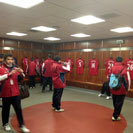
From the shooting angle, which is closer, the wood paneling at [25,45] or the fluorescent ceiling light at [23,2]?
the fluorescent ceiling light at [23,2]

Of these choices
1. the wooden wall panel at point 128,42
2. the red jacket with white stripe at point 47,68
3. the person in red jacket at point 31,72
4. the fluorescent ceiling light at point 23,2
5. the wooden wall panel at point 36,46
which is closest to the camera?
the fluorescent ceiling light at point 23,2

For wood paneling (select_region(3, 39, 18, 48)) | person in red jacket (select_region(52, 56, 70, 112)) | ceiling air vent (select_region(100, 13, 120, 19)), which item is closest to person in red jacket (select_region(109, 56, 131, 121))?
ceiling air vent (select_region(100, 13, 120, 19))

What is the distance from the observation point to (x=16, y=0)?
2619 millimetres

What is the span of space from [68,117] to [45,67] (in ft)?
12.0

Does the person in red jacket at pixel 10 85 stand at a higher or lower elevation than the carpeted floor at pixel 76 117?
higher

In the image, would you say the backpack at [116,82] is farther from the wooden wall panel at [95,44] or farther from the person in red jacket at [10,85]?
the wooden wall panel at [95,44]

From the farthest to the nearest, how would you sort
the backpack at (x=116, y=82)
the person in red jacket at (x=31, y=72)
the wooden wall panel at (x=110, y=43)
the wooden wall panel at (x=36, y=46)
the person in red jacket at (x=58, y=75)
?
1. the wooden wall panel at (x=36, y=46)
2. the person in red jacket at (x=31, y=72)
3. the wooden wall panel at (x=110, y=43)
4. the person in red jacket at (x=58, y=75)
5. the backpack at (x=116, y=82)

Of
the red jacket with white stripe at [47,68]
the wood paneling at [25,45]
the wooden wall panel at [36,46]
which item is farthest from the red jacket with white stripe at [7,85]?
the wooden wall panel at [36,46]

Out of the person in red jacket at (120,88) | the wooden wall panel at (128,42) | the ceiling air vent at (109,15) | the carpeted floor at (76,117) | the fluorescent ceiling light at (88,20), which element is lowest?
the carpeted floor at (76,117)

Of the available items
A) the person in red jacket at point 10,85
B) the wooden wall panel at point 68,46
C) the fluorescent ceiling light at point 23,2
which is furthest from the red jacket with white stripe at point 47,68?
the fluorescent ceiling light at point 23,2

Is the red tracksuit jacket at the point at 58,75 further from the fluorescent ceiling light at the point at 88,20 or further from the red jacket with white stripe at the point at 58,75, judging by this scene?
the fluorescent ceiling light at the point at 88,20

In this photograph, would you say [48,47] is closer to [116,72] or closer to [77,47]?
[77,47]

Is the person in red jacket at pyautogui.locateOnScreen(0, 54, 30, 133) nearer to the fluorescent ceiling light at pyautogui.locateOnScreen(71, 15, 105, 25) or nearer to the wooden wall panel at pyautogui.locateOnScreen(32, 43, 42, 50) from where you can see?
the fluorescent ceiling light at pyautogui.locateOnScreen(71, 15, 105, 25)

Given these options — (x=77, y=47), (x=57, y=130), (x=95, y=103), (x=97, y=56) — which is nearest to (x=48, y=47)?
(x=77, y=47)
